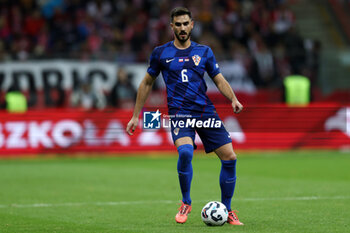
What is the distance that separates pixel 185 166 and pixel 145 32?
15068 mm

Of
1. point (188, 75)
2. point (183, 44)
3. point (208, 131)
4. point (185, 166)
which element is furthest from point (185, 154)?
point (183, 44)

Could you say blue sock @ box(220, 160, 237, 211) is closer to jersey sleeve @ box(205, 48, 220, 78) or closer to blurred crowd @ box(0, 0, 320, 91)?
jersey sleeve @ box(205, 48, 220, 78)

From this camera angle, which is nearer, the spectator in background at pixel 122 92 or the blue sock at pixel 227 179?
the blue sock at pixel 227 179

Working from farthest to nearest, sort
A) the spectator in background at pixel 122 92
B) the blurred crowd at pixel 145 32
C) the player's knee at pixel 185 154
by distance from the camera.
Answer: the blurred crowd at pixel 145 32 → the spectator in background at pixel 122 92 → the player's knee at pixel 185 154

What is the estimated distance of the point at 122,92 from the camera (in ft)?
63.5

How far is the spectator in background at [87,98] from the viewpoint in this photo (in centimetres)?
1895

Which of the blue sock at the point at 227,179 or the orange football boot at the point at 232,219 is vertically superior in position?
the blue sock at the point at 227,179

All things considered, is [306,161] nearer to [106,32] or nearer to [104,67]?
[104,67]

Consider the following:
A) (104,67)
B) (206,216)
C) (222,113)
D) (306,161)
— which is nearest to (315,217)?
(206,216)

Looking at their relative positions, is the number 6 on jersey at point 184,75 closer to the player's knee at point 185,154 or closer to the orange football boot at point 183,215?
the player's knee at point 185,154

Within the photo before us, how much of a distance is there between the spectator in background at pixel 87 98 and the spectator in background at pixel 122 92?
0.97 feet

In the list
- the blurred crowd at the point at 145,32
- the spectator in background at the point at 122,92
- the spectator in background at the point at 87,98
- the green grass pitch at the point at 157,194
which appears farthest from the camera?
the blurred crowd at the point at 145,32

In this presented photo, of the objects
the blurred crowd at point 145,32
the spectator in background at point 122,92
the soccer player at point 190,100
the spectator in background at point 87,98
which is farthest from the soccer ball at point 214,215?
the blurred crowd at point 145,32

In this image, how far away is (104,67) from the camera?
19.5 m
